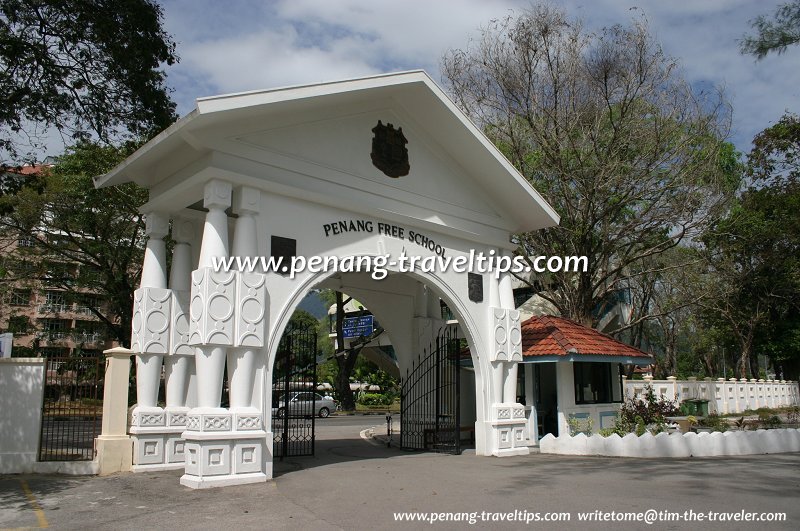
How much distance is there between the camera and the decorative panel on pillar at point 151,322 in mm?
11508

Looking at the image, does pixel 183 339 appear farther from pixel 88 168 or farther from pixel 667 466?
pixel 88 168

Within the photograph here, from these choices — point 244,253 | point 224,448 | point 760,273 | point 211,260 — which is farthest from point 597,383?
point 760,273

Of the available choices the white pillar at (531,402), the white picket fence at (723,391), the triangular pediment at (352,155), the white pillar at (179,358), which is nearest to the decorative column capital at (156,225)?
the triangular pediment at (352,155)

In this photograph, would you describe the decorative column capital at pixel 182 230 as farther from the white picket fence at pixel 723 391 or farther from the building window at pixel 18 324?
the white picket fence at pixel 723 391

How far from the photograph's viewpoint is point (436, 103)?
13.3m

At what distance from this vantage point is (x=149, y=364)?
11.6 meters

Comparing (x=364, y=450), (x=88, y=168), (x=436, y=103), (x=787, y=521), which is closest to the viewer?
(x=787, y=521)

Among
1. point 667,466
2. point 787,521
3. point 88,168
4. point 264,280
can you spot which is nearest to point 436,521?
point 787,521

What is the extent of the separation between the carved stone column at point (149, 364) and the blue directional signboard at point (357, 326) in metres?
24.9

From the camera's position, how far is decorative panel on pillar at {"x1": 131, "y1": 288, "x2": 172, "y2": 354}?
11508mm

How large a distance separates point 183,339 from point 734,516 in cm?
883

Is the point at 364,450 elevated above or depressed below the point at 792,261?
below

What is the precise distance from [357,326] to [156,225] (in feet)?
86.7

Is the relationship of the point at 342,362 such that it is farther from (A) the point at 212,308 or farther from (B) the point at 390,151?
(A) the point at 212,308
